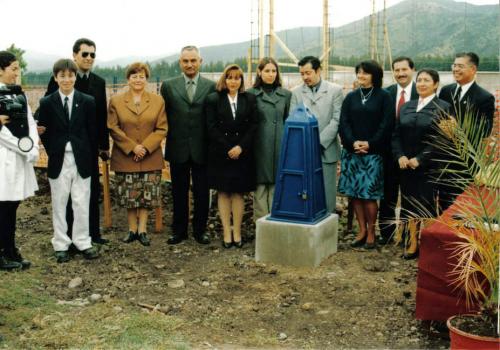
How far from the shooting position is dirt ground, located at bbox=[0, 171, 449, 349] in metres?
4.32

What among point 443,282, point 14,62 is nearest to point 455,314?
→ point 443,282

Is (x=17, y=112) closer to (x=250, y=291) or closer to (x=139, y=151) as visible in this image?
(x=139, y=151)

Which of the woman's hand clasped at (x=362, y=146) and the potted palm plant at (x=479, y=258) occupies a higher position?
the woman's hand clasped at (x=362, y=146)

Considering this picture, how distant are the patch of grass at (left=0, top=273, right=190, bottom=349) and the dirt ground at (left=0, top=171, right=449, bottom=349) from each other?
10 centimetres

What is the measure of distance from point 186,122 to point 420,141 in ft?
7.38

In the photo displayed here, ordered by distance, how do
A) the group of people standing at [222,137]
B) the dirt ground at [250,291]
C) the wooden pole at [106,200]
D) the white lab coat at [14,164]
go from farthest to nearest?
the wooden pole at [106,200] → the group of people standing at [222,137] → the white lab coat at [14,164] → the dirt ground at [250,291]

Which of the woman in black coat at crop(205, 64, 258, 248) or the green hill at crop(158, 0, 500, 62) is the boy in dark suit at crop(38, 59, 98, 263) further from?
the green hill at crop(158, 0, 500, 62)

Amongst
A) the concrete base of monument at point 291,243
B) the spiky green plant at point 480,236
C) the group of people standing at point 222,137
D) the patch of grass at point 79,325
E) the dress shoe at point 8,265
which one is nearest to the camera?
the spiky green plant at point 480,236

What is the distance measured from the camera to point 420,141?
5.72 m

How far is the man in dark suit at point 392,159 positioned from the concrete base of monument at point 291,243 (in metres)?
0.78

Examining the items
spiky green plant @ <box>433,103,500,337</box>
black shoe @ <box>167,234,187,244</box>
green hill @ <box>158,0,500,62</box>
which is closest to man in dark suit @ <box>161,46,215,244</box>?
black shoe @ <box>167,234,187,244</box>

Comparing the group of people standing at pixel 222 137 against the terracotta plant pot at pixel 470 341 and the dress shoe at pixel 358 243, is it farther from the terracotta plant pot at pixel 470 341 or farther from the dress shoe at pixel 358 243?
the terracotta plant pot at pixel 470 341

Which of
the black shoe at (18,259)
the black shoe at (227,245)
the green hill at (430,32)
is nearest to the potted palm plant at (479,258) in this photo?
the black shoe at (227,245)

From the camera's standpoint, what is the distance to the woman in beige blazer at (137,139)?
6184mm
